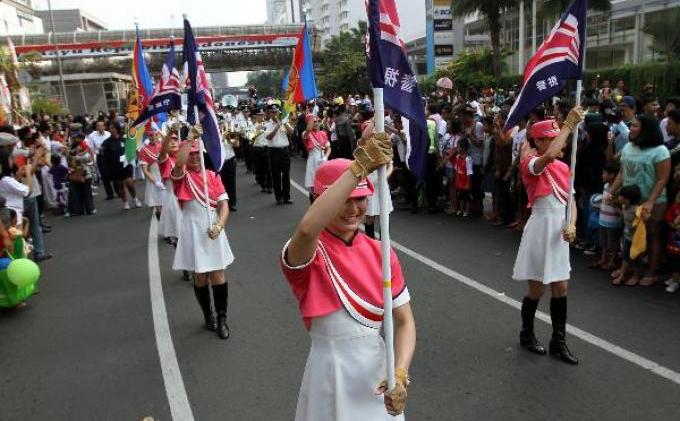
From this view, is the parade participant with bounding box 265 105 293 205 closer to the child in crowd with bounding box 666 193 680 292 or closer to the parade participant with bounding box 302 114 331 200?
the parade participant with bounding box 302 114 331 200

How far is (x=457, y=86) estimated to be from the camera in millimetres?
25766

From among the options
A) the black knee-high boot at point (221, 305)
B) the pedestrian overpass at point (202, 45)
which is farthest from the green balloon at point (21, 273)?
the pedestrian overpass at point (202, 45)

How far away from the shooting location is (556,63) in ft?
15.0

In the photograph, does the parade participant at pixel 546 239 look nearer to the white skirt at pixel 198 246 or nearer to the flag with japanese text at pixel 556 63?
the flag with japanese text at pixel 556 63

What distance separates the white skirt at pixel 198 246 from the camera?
5582 mm

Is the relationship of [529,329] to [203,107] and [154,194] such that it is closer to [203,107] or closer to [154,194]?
[203,107]

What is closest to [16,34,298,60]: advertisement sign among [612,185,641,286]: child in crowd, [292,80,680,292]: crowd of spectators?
[292,80,680,292]: crowd of spectators

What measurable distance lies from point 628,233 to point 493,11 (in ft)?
90.6

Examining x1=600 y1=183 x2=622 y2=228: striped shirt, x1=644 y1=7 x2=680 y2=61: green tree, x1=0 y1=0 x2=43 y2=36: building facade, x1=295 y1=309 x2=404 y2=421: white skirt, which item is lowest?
x1=600 y1=183 x2=622 y2=228: striped shirt

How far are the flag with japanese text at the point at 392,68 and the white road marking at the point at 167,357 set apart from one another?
9.10 ft

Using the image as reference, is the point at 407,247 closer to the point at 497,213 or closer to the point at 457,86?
the point at 497,213

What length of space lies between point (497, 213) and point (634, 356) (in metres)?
5.23

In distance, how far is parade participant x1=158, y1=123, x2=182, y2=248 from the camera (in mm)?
6922

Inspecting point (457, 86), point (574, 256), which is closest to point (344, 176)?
point (574, 256)
